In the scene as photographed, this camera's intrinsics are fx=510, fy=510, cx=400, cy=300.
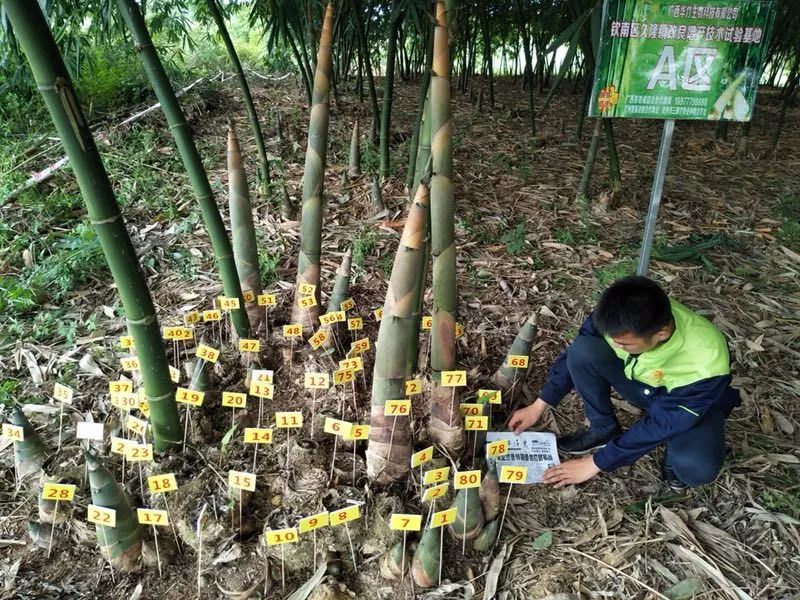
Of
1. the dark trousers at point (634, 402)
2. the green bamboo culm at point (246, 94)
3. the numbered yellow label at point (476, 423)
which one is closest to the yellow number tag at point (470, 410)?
the numbered yellow label at point (476, 423)

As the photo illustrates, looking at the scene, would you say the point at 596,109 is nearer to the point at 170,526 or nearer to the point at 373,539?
the point at 373,539

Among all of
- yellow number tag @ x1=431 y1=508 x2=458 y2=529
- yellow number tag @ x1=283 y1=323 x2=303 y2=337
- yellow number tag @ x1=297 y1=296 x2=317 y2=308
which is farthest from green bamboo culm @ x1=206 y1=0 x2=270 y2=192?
yellow number tag @ x1=431 y1=508 x2=458 y2=529

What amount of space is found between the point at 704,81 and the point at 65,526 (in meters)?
2.48

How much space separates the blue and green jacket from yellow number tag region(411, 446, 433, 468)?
549 millimetres

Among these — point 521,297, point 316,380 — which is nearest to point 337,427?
point 316,380

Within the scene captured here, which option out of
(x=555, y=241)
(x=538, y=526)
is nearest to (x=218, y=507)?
(x=538, y=526)

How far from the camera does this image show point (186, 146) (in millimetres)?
1591

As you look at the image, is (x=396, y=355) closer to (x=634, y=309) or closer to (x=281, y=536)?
(x=281, y=536)

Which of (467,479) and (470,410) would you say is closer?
(467,479)

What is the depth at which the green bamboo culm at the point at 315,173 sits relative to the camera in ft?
5.65

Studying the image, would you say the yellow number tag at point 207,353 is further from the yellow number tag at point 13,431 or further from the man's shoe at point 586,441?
the man's shoe at point 586,441

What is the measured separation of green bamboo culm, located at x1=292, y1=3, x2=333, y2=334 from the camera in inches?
67.7

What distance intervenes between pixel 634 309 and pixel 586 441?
2.18ft

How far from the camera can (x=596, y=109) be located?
1807 millimetres
